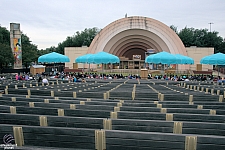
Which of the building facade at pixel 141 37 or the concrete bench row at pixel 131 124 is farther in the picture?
the building facade at pixel 141 37

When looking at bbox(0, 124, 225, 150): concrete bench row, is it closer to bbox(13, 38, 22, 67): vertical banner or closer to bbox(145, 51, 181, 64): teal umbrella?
bbox(145, 51, 181, 64): teal umbrella

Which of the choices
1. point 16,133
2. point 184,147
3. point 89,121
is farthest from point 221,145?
point 16,133

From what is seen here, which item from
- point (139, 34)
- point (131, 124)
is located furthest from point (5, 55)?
point (131, 124)

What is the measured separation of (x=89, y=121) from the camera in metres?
4.52

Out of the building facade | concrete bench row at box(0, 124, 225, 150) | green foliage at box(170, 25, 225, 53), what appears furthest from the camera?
green foliage at box(170, 25, 225, 53)

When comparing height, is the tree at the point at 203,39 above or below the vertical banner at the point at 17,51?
above

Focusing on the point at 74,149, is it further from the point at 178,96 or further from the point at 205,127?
the point at 178,96

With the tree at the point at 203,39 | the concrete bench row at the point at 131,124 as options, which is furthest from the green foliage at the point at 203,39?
the concrete bench row at the point at 131,124

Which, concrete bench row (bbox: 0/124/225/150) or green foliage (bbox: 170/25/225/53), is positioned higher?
green foliage (bbox: 170/25/225/53)

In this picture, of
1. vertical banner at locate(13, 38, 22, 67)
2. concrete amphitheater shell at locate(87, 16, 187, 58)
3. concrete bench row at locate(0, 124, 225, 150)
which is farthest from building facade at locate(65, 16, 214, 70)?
concrete bench row at locate(0, 124, 225, 150)

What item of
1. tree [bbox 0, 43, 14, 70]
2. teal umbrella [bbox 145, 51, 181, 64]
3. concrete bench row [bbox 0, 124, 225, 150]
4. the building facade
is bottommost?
concrete bench row [bbox 0, 124, 225, 150]

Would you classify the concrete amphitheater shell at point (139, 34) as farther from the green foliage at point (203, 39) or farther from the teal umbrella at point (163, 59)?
the green foliage at point (203, 39)

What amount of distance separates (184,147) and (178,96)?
5.20 metres

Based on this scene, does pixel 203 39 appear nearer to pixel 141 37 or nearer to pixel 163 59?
pixel 141 37
